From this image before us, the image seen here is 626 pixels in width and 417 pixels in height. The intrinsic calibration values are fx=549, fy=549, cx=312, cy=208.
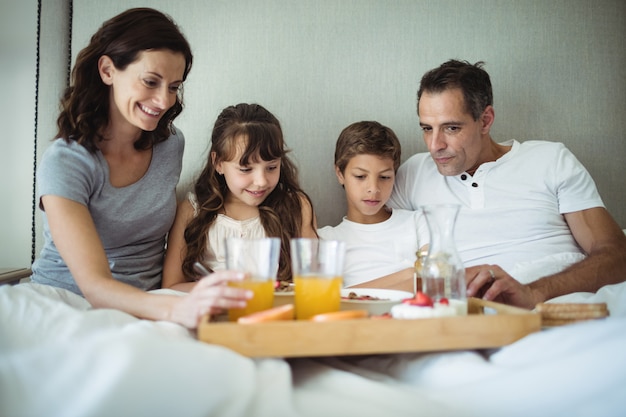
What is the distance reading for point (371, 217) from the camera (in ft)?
7.44

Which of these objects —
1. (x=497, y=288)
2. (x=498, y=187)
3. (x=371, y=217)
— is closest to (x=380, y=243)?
(x=371, y=217)

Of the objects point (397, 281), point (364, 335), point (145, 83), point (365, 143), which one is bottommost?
point (397, 281)

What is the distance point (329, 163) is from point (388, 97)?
15.7 inches

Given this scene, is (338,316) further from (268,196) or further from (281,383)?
(268,196)

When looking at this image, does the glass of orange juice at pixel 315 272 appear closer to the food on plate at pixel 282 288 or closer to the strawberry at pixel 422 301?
the strawberry at pixel 422 301

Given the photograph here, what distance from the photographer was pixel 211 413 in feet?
2.68

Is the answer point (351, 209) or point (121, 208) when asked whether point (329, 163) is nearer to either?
point (351, 209)

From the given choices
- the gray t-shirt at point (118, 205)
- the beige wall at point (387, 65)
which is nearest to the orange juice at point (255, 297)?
the gray t-shirt at point (118, 205)

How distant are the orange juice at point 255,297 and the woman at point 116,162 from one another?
43 cm

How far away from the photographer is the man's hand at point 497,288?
1.49m

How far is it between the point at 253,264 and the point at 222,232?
1000 millimetres

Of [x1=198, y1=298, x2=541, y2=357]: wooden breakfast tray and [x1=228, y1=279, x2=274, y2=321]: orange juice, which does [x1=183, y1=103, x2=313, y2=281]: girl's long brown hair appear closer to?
[x1=228, y1=279, x2=274, y2=321]: orange juice

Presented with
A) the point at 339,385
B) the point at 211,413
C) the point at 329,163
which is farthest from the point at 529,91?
the point at 211,413

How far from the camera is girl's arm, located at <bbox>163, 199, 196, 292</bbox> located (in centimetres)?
196
